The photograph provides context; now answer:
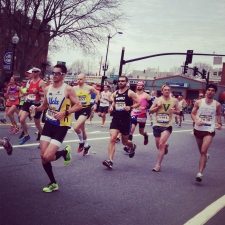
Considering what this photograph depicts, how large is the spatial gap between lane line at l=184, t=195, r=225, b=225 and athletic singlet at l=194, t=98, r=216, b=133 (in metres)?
1.61

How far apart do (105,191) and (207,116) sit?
2658 millimetres

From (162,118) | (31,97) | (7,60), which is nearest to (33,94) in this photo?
(31,97)

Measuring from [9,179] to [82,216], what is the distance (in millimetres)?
1897

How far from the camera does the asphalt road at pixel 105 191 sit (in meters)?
4.24

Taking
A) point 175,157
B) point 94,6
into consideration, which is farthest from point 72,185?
point 94,6

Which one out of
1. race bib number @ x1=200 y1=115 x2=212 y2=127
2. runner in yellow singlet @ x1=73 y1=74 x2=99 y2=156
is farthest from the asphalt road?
race bib number @ x1=200 y1=115 x2=212 y2=127

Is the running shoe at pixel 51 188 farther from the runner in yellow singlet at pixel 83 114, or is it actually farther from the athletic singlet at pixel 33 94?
the athletic singlet at pixel 33 94

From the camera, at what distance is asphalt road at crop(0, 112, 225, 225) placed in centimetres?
424

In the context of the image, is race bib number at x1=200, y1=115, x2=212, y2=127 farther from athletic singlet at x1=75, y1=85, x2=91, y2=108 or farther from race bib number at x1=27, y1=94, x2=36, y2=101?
race bib number at x1=27, y1=94, x2=36, y2=101

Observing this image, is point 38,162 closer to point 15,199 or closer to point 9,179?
point 9,179

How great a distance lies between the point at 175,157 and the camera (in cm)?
923

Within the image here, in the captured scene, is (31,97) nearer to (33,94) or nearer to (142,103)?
(33,94)

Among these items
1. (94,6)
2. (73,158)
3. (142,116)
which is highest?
(94,6)

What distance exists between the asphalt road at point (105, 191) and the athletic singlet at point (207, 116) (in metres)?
1.06
